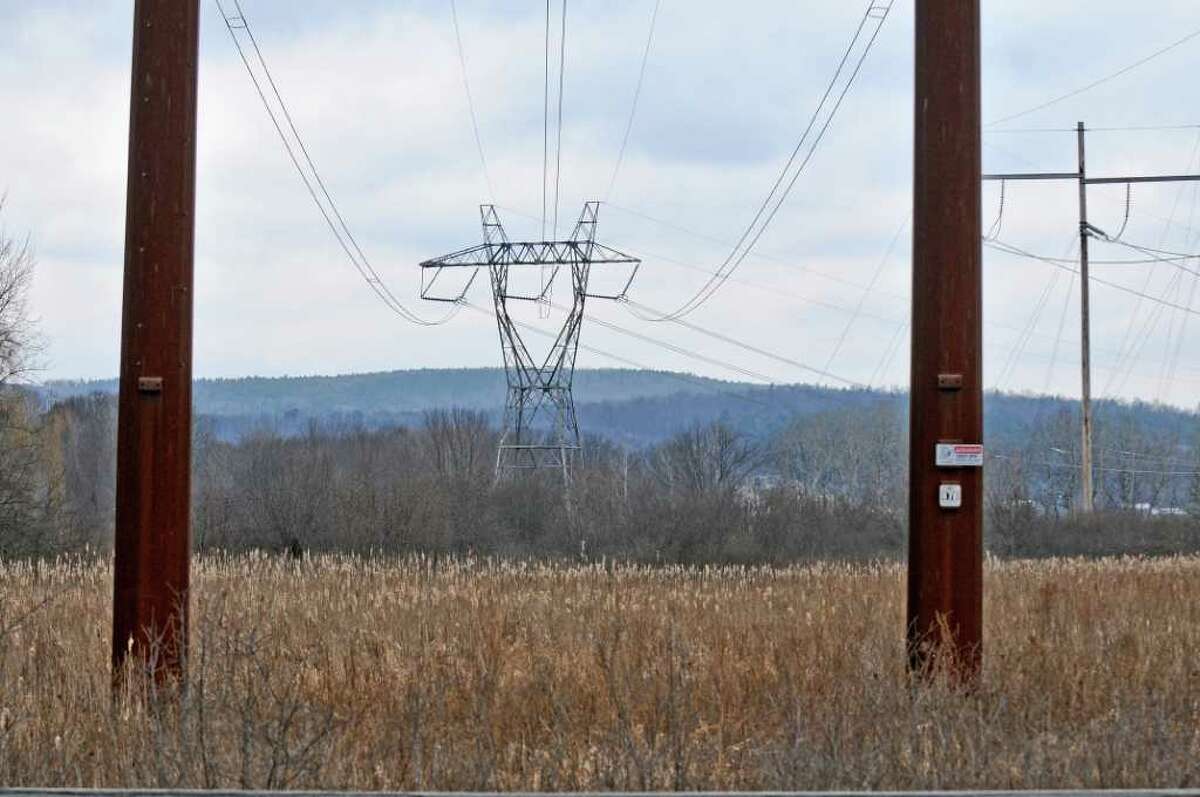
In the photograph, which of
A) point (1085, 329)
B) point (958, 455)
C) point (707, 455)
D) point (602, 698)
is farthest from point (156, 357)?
point (707, 455)

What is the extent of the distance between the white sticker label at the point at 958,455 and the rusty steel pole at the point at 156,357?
14.9 feet

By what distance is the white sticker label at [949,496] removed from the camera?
9125 mm

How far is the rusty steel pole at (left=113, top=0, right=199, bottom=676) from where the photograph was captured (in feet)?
28.6

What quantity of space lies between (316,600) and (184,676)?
21.8 ft

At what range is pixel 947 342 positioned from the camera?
9.09 meters

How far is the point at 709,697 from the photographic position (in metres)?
9.22

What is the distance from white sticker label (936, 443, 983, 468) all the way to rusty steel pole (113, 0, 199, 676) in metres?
4.53

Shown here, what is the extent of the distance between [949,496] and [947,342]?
94 cm

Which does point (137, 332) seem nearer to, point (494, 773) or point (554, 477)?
point (494, 773)

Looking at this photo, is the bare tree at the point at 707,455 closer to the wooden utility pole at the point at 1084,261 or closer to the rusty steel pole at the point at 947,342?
the wooden utility pole at the point at 1084,261

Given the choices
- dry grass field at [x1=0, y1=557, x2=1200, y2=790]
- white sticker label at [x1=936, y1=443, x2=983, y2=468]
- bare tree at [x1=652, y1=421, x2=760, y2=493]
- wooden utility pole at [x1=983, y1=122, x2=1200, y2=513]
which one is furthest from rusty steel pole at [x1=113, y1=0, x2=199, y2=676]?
bare tree at [x1=652, y1=421, x2=760, y2=493]

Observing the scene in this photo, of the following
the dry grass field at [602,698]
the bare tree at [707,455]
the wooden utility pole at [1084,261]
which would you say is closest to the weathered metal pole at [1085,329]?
the wooden utility pole at [1084,261]

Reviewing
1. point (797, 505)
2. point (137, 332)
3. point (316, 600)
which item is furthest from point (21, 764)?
point (797, 505)

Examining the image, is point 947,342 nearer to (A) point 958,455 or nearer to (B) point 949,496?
(A) point 958,455
